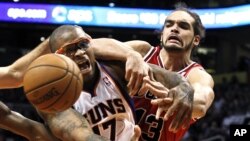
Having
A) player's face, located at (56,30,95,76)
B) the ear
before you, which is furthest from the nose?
the ear

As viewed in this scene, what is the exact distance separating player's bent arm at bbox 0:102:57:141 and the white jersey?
32 cm

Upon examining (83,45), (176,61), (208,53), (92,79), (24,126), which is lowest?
(208,53)

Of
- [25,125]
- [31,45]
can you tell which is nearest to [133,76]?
[25,125]

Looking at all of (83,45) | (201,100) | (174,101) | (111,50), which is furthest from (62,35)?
(201,100)

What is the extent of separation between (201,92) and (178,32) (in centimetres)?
64

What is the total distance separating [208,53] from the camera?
723 inches

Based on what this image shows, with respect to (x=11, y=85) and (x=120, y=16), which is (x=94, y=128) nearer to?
(x=11, y=85)

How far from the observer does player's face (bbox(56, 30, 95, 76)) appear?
3.09 meters

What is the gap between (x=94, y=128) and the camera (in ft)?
10.7

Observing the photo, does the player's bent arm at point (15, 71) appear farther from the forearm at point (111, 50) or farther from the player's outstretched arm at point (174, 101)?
the player's outstretched arm at point (174, 101)

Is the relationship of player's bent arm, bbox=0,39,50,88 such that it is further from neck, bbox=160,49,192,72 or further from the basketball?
neck, bbox=160,49,192,72

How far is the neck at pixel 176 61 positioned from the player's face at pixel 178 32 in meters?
0.06

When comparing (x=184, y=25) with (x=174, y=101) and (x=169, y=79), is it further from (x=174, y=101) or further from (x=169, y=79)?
(x=174, y=101)

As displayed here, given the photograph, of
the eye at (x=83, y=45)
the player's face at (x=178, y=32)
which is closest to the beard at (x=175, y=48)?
the player's face at (x=178, y=32)
